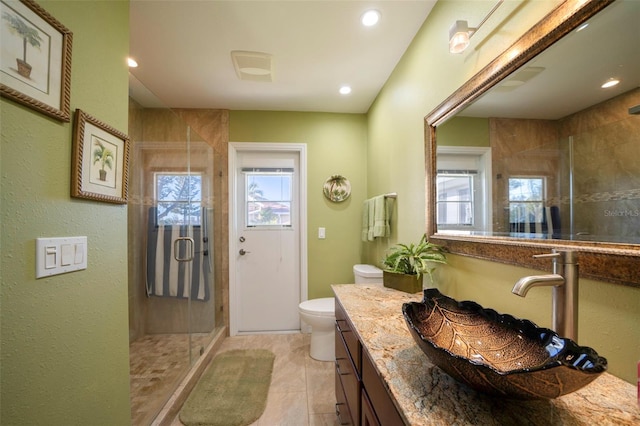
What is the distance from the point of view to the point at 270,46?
183cm

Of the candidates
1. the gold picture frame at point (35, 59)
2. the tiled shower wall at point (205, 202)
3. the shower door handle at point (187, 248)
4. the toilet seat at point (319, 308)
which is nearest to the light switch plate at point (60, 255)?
the gold picture frame at point (35, 59)

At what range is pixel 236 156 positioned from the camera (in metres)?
2.87

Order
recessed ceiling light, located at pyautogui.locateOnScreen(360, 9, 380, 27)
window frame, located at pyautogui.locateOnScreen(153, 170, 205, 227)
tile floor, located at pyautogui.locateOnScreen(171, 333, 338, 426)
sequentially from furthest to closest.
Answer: window frame, located at pyautogui.locateOnScreen(153, 170, 205, 227)
tile floor, located at pyautogui.locateOnScreen(171, 333, 338, 426)
recessed ceiling light, located at pyautogui.locateOnScreen(360, 9, 380, 27)

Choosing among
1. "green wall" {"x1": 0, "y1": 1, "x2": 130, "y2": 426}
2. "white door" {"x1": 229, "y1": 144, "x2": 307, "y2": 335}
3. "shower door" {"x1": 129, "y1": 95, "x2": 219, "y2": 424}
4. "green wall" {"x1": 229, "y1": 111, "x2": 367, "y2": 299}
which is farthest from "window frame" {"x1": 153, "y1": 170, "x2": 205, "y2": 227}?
"green wall" {"x1": 0, "y1": 1, "x2": 130, "y2": 426}

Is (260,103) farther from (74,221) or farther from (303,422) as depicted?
(303,422)

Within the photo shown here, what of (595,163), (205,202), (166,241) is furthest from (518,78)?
(166,241)

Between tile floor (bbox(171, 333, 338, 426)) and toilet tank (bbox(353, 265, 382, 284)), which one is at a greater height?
toilet tank (bbox(353, 265, 382, 284))

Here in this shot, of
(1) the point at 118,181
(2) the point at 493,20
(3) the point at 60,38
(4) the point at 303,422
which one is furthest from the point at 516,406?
(3) the point at 60,38

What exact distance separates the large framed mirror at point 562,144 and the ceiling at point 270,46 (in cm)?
87

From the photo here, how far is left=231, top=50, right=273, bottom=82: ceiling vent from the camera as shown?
190cm

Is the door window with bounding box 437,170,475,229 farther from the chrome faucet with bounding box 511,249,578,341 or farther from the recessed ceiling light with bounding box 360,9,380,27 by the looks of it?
the recessed ceiling light with bounding box 360,9,380,27

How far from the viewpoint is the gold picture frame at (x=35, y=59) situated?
0.71m

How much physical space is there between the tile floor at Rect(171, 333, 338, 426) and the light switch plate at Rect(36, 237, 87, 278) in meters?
1.29

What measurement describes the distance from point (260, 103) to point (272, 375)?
101 inches
